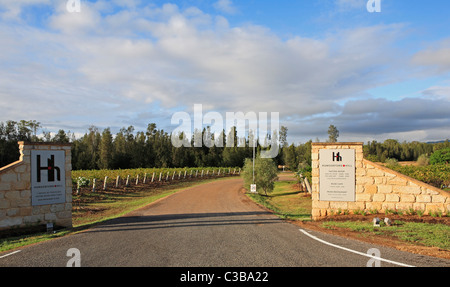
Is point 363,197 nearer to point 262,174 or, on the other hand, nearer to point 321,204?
point 321,204

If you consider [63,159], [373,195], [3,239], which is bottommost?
[3,239]

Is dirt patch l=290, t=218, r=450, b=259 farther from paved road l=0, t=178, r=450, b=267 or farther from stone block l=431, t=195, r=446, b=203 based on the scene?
stone block l=431, t=195, r=446, b=203

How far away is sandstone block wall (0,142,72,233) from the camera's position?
31.2ft

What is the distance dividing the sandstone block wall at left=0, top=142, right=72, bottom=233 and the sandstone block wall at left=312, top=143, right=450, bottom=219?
10.5m

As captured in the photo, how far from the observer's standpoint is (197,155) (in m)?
78.1

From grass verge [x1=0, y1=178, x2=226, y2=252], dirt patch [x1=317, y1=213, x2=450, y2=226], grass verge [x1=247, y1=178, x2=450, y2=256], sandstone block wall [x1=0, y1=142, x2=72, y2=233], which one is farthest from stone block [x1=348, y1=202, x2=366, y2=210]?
sandstone block wall [x1=0, y1=142, x2=72, y2=233]

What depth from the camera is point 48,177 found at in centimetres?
1058

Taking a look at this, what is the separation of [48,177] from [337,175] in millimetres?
11443

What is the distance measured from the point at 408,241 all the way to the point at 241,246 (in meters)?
4.86

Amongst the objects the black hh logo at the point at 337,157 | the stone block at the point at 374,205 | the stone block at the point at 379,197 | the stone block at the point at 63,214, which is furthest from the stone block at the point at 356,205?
the stone block at the point at 63,214
